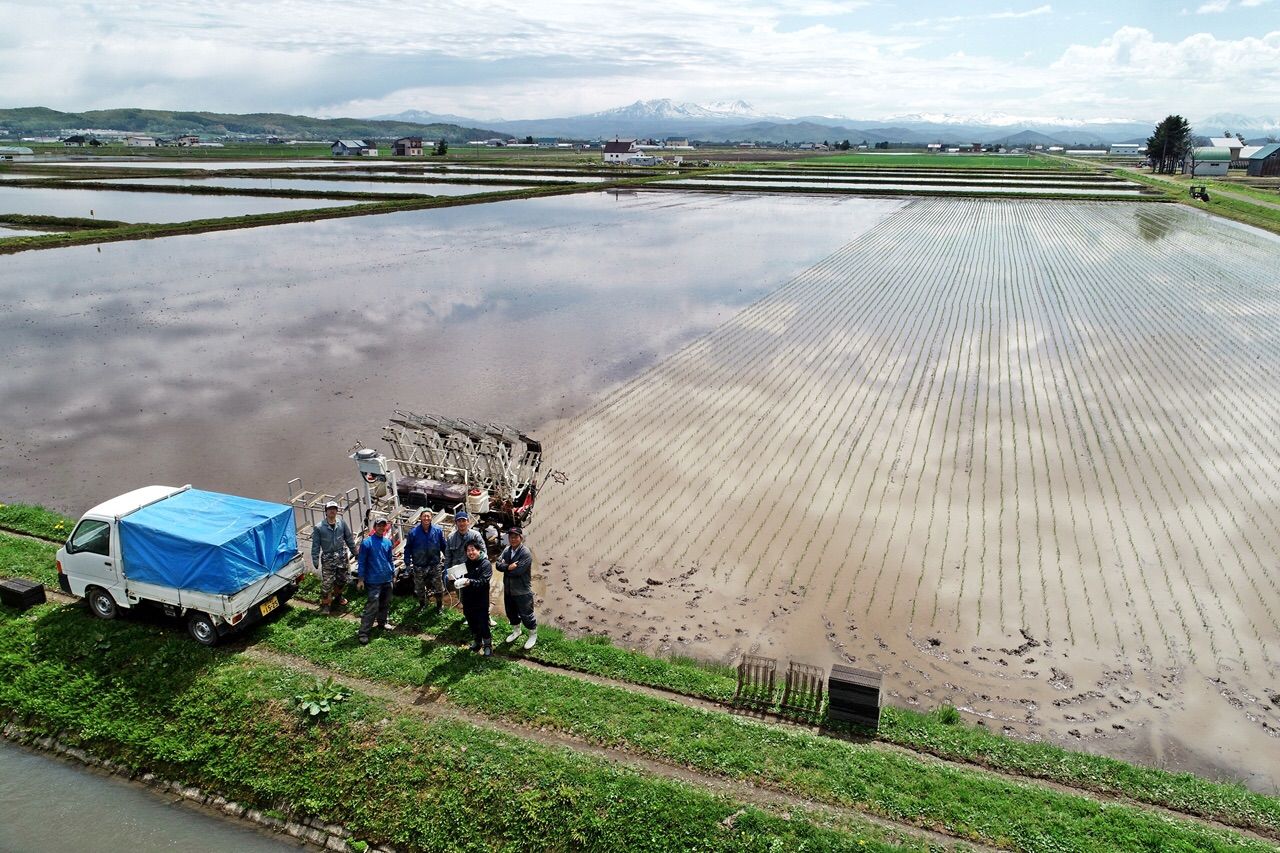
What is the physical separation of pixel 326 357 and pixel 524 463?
471 inches

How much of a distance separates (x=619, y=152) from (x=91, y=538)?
12501 cm

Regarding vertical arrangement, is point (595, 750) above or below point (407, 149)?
below

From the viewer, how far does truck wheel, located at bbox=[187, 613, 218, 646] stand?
9.74 meters

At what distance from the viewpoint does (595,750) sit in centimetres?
823

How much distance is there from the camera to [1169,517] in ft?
46.6

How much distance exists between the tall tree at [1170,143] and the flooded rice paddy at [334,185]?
84800 mm

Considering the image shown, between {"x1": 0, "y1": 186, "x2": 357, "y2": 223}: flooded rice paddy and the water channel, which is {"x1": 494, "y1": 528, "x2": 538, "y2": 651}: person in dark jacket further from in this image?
{"x1": 0, "y1": 186, "x2": 357, "y2": 223}: flooded rice paddy

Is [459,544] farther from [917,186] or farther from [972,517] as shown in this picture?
[917,186]

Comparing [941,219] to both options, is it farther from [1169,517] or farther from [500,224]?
[1169,517]

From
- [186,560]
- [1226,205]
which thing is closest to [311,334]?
[186,560]

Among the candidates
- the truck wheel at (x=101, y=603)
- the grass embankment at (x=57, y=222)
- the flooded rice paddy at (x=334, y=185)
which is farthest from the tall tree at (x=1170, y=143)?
the truck wheel at (x=101, y=603)

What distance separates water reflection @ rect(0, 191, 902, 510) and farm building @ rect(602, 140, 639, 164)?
7858 centimetres

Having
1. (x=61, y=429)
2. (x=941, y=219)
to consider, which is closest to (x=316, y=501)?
(x=61, y=429)

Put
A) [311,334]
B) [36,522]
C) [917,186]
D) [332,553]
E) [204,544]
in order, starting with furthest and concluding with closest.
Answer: [917,186]
[311,334]
[36,522]
[332,553]
[204,544]
